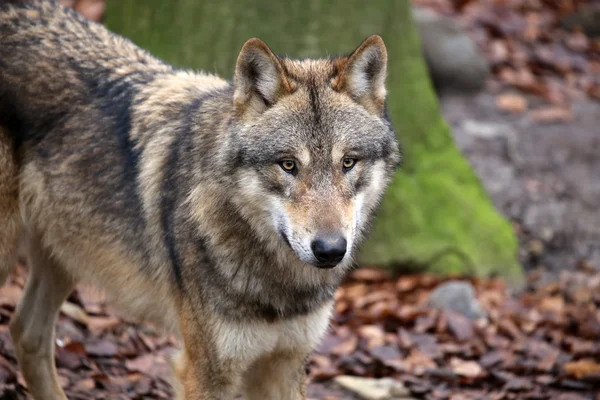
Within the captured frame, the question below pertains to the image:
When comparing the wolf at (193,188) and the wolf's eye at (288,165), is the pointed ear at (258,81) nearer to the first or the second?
the wolf at (193,188)

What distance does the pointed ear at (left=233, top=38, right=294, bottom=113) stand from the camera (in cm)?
425

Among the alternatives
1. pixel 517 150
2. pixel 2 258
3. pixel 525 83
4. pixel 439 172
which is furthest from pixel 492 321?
pixel 525 83

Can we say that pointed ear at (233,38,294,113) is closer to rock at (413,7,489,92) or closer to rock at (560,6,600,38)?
rock at (413,7,489,92)

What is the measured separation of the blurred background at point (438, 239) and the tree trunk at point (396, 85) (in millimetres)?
13

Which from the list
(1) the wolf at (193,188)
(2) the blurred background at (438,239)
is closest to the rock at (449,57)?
(2) the blurred background at (438,239)

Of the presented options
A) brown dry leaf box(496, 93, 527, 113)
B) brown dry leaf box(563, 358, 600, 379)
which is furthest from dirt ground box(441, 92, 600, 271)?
brown dry leaf box(563, 358, 600, 379)

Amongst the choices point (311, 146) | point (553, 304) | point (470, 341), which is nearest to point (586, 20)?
point (553, 304)

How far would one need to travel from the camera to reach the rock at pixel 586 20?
1427 centimetres

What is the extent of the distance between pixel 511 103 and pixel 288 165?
8.05m

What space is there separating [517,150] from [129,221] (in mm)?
6781

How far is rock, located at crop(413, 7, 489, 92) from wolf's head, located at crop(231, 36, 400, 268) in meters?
7.35

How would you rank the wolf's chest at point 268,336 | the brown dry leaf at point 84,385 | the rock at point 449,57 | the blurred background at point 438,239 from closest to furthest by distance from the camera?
the wolf's chest at point 268,336 < the brown dry leaf at point 84,385 < the blurred background at point 438,239 < the rock at point 449,57

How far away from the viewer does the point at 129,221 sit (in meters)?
4.85

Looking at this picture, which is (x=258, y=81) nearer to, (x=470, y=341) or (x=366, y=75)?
(x=366, y=75)
